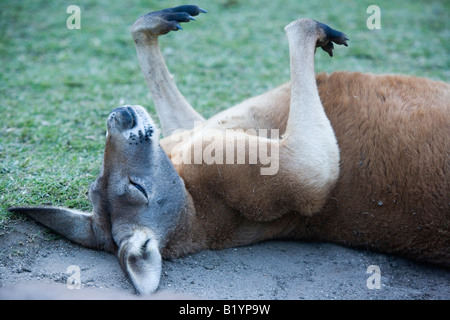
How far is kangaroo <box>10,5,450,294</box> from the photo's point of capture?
3.52 m

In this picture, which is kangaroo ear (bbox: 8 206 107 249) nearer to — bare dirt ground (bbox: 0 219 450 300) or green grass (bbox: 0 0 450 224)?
bare dirt ground (bbox: 0 219 450 300)

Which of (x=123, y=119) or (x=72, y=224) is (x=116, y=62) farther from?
(x=72, y=224)

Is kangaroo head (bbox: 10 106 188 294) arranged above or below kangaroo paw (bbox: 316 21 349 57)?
below

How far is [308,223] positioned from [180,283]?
1075 mm

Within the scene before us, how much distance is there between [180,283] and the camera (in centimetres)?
340

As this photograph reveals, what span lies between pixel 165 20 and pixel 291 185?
2.03m

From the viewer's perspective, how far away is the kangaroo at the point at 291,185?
352 cm

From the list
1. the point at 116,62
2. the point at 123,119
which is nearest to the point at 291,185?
the point at 123,119

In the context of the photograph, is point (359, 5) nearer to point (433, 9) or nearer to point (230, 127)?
point (433, 9)

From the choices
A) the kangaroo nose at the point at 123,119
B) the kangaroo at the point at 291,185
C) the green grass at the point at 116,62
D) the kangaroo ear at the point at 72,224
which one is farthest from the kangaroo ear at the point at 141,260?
the green grass at the point at 116,62

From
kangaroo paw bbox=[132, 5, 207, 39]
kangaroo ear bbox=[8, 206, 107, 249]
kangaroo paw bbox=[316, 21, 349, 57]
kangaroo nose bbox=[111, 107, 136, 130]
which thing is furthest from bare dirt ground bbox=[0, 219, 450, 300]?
kangaroo paw bbox=[132, 5, 207, 39]

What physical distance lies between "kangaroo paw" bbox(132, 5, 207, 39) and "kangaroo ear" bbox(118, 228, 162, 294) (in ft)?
6.79

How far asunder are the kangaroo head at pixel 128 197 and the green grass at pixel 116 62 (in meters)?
0.46
